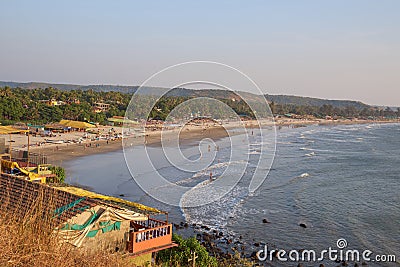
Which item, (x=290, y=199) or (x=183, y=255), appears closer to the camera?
(x=183, y=255)

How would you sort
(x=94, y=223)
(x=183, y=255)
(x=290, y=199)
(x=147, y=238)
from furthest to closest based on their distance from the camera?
(x=290, y=199) → (x=183, y=255) → (x=147, y=238) → (x=94, y=223)

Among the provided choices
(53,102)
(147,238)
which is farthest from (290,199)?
(53,102)

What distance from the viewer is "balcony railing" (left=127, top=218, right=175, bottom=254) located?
857 cm

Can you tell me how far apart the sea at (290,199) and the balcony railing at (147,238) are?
7451 millimetres

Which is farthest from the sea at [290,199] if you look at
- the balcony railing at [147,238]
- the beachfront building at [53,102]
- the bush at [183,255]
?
the beachfront building at [53,102]

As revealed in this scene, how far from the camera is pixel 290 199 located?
25.5 m

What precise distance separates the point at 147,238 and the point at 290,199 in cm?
1808

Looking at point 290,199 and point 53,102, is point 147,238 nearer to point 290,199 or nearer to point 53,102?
point 290,199

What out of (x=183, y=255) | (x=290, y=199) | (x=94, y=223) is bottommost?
(x=290, y=199)

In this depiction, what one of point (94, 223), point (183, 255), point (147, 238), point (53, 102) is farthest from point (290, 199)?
point (53, 102)

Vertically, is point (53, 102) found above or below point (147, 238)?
above

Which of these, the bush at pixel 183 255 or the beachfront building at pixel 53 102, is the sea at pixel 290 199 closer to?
the bush at pixel 183 255

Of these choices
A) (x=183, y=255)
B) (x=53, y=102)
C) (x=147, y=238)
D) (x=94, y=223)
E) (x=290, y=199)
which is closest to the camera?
(x=94, y=223)

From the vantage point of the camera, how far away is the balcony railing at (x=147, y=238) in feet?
28.1
